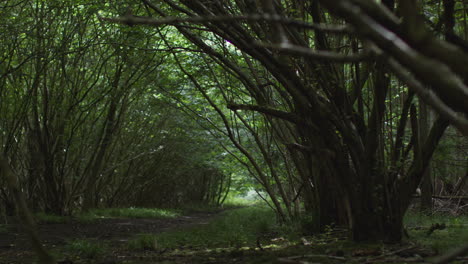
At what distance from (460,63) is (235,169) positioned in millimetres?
15216

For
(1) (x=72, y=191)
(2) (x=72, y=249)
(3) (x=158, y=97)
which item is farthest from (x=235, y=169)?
(2) (x=72, y=249)

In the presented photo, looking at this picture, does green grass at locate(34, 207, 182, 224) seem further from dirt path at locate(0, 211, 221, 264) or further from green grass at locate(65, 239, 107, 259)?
green grass at locate(65, 239, 107, 259)

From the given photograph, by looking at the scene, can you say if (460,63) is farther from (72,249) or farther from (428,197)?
(428,197)

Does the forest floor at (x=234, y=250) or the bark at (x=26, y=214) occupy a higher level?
the bark at (x=26, y=214)

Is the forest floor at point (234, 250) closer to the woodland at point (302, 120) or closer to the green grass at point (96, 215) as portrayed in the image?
the woodland at point (302, 120)

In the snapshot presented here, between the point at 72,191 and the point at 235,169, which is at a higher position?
the point at 235,169

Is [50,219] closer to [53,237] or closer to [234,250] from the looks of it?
[53,237]

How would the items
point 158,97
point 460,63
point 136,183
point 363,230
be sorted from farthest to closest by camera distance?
point 136,183
point 158,97
point 363,230
point 460,63

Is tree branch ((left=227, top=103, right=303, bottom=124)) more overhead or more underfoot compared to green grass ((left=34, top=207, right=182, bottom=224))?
more overhead

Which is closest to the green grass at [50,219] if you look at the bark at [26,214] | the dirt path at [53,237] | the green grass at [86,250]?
the dirt path at [53,237]

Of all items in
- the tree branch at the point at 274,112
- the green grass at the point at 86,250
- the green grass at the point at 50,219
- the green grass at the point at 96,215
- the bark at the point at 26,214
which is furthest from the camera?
the green grass at the point at 96,215

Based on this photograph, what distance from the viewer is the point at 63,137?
8.24 meters

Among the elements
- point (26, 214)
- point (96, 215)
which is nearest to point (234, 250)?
point (26, 214)

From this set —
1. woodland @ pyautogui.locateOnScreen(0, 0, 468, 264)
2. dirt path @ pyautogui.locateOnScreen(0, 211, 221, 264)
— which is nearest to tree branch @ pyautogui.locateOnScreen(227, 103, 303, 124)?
woodland @ pyautogui.locateOnScreen(0, 0, 468, 264)
